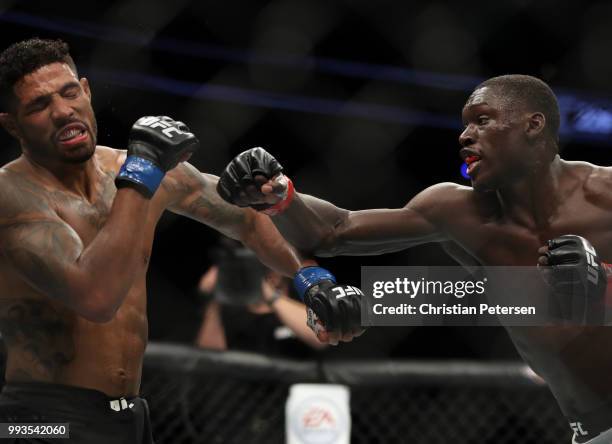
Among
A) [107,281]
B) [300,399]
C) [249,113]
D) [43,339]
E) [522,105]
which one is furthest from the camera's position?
[249,113]

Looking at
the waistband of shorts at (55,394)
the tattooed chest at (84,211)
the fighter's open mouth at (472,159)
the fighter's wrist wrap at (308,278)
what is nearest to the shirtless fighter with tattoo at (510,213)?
the fighter's open mouth at (472,159)

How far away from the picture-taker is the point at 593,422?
1.86 meters

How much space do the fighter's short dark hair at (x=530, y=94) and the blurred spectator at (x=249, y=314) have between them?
1043 mm

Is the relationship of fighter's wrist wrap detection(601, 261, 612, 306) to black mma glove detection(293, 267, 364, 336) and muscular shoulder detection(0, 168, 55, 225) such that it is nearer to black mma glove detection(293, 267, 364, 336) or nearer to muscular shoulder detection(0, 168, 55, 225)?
black mma glove detection(293, 267, 364, 336)

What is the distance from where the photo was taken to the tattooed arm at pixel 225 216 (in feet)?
6.09

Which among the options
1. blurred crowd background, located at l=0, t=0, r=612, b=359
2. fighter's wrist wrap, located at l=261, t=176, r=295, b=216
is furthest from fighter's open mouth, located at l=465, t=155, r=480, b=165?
blurred crowd background, located at l=0, t=0, r=612, b=359

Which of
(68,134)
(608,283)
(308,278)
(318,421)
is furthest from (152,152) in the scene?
(318,421)

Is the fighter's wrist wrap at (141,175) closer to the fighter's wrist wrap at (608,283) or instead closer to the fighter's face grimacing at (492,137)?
the fighter's face grimacing at (492,137)

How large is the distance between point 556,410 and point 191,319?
4.99 feet

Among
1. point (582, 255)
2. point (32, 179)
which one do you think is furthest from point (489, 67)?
point (32, 179)

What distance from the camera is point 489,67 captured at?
3811 mm

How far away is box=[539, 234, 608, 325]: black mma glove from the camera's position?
1687 millimetres

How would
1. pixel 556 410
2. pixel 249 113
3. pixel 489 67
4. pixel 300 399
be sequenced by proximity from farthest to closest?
pixel 489 67 → pixel 249 113 → pixel 556 410 → pixel 300 399

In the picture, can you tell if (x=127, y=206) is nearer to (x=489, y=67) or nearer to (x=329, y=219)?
(x=329, y=219)
